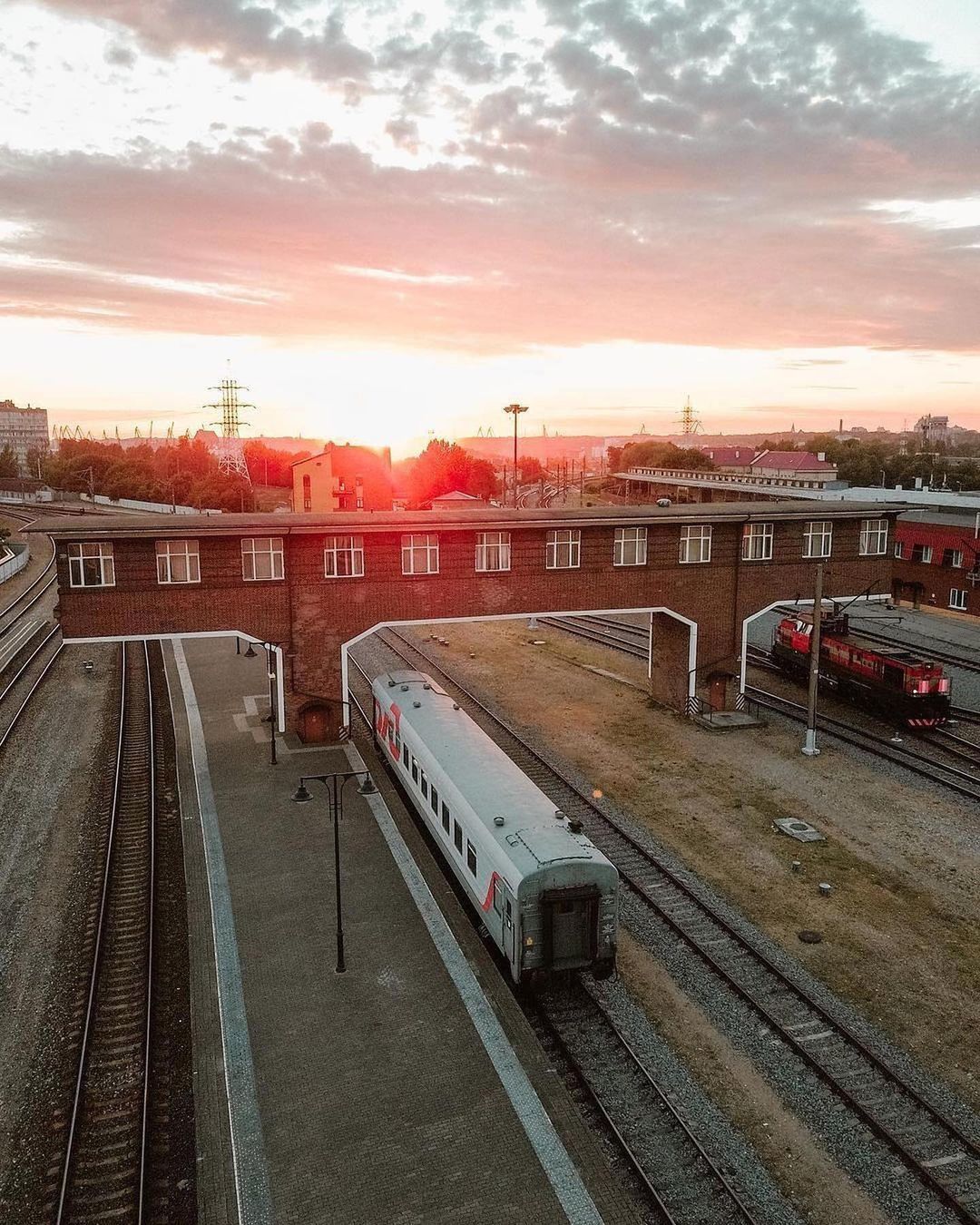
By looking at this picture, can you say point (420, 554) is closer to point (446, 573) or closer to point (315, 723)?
point (446, 573)

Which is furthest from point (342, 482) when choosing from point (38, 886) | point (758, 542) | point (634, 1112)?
point (634, 1112)

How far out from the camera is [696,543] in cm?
3812

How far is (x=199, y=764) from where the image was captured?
31781mm

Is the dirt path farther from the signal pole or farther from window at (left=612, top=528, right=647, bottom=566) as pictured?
window at (left=612, top=528, right=647, bottom=566)

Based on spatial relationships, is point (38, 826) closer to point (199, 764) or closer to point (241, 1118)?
point (199, 764)

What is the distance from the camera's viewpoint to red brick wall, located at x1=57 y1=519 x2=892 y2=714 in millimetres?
32188

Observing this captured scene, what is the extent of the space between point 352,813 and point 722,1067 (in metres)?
14.5

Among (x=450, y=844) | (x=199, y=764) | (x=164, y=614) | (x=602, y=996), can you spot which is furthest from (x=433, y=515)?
(x=602, y=996)

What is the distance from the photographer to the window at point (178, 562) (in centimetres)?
3219

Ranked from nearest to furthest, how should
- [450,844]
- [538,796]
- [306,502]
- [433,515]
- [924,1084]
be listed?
[924,1084], [538,796], [450,844], [433,515], [306,502]

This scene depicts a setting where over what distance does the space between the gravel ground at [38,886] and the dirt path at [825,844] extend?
16.0m

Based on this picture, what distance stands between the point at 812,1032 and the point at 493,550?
23.1 metres

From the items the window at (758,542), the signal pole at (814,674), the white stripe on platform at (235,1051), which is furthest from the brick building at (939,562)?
the white stripe on platform at (235,1051)

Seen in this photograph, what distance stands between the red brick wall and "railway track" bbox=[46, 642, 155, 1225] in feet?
25.8
